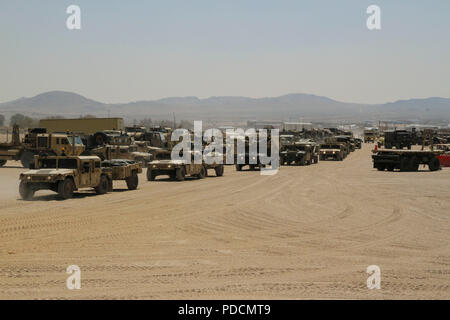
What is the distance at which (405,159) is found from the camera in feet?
125

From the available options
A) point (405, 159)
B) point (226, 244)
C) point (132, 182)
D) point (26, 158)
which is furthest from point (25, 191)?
point (405, 159)

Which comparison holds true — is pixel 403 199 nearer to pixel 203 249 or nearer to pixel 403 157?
pixel 203 249

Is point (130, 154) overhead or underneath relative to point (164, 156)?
underneath

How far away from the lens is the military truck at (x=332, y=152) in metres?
52.9

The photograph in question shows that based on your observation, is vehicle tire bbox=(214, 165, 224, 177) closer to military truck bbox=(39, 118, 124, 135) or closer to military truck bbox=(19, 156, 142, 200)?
military truck bbox=(19, 156, 142, 200)

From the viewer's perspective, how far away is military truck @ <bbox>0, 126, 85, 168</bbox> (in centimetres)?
3691

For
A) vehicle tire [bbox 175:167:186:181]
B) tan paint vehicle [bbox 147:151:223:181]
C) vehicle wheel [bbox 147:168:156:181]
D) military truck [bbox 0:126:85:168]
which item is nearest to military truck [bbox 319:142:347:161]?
military truck [bbox 0:126:85:168]

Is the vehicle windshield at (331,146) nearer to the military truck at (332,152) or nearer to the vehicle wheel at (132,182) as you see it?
Result: the military truck at (332,152)

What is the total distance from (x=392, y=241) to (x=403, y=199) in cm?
902

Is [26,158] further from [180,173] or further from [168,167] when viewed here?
[180,173]

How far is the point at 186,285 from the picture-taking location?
958cm

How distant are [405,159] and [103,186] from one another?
20840 mm
